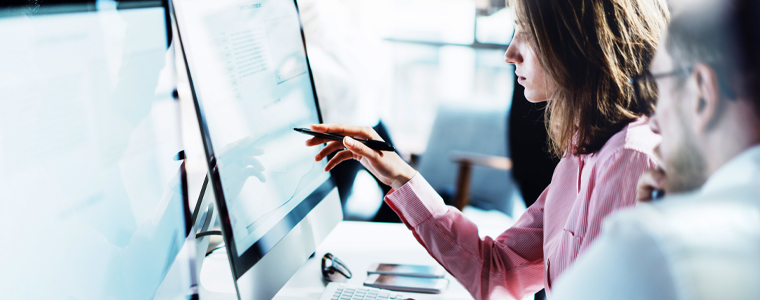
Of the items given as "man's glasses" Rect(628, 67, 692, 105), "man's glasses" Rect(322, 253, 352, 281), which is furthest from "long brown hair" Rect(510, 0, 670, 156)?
"man's glasses" Rect(322, 253, 352, 281)

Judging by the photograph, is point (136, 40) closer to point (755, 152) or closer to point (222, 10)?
point (222, 10)

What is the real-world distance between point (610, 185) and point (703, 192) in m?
0.30

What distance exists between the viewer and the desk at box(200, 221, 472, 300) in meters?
0.88

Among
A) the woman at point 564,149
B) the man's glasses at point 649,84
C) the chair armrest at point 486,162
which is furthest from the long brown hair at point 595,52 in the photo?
the chair armrest at point 486,162

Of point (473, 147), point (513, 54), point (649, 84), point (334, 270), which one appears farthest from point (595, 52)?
point (473, 147)

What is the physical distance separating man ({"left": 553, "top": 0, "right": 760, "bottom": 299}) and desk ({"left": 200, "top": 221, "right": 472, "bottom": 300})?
60cm

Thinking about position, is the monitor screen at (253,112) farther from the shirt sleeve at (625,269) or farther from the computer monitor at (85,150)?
the shirt sleeve at (625,269)

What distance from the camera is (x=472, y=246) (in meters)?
Result: 0.90

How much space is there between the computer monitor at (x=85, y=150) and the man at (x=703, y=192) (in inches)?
18.0

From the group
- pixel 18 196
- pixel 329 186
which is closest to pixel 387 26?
pixel 329 186

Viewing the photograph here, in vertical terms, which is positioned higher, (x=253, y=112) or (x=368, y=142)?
(x=253, y=112)

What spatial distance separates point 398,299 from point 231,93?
0.42 m

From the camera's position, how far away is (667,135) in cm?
30

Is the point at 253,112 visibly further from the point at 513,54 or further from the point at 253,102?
the point at 513,54
